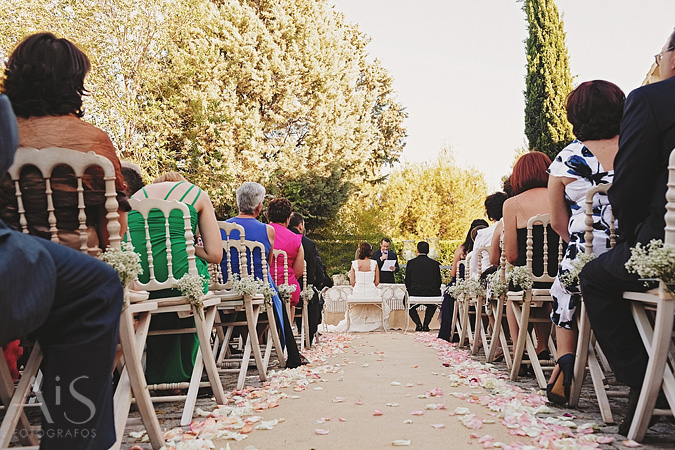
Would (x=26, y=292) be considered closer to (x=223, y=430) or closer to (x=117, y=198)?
(x=117, y=198)

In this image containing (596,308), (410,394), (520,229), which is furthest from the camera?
(520,229)

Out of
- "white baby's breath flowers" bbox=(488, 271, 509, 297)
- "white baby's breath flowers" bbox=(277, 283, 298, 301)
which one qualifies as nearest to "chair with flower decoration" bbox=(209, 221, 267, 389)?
"white baby's breath flowers" bbox=(277, 283, 298, 301)

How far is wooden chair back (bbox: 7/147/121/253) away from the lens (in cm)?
270

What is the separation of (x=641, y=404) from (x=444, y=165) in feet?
99.6

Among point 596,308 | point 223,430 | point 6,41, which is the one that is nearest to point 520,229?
point 596,308

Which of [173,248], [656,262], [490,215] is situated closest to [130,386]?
[173,248]

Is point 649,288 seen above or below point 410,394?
above

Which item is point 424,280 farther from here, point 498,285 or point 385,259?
point 498,285

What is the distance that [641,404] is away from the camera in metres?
2.98

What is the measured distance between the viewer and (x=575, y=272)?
375 cm

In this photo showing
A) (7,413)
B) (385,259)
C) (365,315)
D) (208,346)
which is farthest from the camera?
(385,259)

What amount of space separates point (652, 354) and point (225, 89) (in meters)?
21.3

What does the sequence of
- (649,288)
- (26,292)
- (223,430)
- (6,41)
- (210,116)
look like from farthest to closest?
(210,116) → (6,41) → (223,430) → (649,288) → (26,292)

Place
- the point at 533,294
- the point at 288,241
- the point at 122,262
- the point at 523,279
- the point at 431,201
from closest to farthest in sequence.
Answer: the point at 122,262, the point at 523,279, the point at 533,294, the point at 288,241, the point at 431,201
